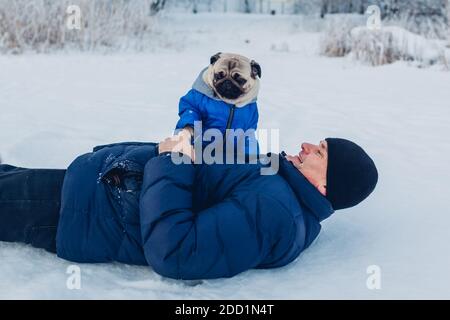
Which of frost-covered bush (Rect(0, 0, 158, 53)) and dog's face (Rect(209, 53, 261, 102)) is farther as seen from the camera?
frost-covered bush (Rect(0, 0, 158, 53))

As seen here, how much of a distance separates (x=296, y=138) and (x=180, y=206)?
2.17m

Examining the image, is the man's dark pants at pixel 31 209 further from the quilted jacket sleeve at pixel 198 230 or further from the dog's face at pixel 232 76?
the dog's face at pixel 232 76

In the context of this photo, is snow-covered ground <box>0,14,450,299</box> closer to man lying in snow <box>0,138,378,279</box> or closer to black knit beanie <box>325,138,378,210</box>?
man lying in snow <box>0,138,378,279</box>

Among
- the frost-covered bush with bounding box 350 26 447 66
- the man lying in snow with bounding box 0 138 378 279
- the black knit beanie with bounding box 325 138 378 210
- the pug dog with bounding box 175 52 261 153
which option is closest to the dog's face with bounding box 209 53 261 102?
the pug dog with bounding box 175 52 261 153

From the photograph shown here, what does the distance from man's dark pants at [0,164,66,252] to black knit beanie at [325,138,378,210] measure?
930 millimetres

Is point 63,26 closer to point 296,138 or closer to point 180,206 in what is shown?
point 296,138

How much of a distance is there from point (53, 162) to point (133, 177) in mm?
1317

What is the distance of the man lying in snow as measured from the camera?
5.81 ft

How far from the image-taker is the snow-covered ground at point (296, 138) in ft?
6.05

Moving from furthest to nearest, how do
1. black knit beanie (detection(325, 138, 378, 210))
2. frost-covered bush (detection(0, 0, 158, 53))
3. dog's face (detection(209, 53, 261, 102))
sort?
frost-covered bush (detection(0, 0, 158, 53))
dog's face (detection(209, 53, 261, 102))
black knit beanie (detection(325, 138, 378, 210))
